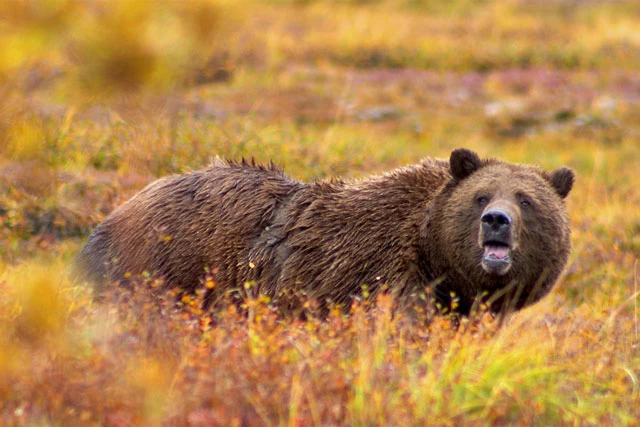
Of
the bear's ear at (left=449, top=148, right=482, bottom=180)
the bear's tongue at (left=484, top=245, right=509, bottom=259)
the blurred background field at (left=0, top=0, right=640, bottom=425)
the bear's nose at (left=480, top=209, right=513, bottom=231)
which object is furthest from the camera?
the bear's ear at (left=449, top=148, right=482, bottom=180)

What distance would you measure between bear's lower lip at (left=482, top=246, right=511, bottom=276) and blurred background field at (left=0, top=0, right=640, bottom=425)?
33cm

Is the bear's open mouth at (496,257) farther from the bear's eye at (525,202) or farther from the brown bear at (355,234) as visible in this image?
the bear's eye at (525,202)

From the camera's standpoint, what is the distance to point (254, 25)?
26359 millimetres

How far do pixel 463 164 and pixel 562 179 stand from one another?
68 centimetres

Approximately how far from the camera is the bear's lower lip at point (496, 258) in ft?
18.8

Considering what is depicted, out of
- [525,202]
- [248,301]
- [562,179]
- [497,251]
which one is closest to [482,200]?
[525,202]

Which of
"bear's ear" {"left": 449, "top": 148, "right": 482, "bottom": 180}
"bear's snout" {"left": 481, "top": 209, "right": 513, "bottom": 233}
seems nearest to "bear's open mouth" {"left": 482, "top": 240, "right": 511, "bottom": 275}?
"bear's snout" {"left": 481, "top": 209, "right": 513, "bottom": 233}

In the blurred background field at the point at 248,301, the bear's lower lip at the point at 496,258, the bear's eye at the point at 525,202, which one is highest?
the bear's eye at the point at 525,202

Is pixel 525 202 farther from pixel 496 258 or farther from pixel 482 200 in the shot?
pixel 496 258

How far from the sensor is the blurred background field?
4387mm

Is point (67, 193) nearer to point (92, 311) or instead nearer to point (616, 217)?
point (92, 311)

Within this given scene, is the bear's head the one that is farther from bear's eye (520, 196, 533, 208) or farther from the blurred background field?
the blurred background field

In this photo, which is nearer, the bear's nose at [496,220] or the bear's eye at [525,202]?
the bear's nose at [496,220]

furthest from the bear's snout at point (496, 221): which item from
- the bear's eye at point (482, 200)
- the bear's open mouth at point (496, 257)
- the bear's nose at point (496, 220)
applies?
the bear's eye at point (482, 200)
